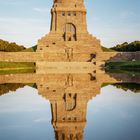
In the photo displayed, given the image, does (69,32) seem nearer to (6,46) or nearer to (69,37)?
(69,37)

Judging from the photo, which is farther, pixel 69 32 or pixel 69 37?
pixel 69 32

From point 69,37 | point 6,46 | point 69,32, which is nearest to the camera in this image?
Answer: point 69,37

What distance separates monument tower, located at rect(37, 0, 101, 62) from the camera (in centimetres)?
8894

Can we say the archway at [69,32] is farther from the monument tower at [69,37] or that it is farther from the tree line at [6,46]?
the tree line at [6,46]

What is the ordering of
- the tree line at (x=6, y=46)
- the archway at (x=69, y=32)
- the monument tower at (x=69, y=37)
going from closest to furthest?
the monument tower at (x=69, y=37)
the archway at (x=69, y=32)
the tree line at (x=6, y=46)

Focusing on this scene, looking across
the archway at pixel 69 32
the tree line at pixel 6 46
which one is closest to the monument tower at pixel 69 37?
the archway at pixel 69 32

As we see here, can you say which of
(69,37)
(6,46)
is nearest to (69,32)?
(69,37)

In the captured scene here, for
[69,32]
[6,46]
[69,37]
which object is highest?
[69,32]

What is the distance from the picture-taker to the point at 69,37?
9381 centimetres

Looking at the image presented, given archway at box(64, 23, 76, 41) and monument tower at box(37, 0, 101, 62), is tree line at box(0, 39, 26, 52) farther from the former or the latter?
archway at box(64, 23, 76, 41)

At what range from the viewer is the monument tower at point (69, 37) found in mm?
88938

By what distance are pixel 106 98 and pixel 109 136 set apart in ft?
34.0

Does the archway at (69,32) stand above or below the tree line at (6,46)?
above

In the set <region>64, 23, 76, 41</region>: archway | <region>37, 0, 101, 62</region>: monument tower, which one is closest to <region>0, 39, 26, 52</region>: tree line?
<region>37, 0, 101, 62</region>: monument tower
